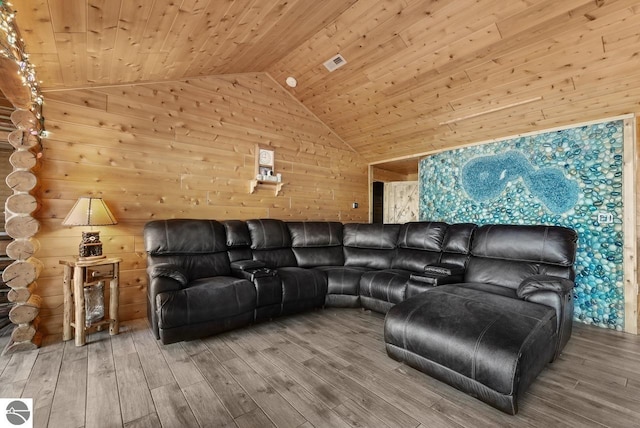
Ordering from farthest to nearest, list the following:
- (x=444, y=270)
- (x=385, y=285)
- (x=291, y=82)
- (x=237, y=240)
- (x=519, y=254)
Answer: (x=291, y=82) → (x=237, y=240) → (x=385, y=285) → (x=444, y=270) → (x=519, y=254)

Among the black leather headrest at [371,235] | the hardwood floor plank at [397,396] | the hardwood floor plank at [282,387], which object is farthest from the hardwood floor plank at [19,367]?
the black leather headrest at [371,235]

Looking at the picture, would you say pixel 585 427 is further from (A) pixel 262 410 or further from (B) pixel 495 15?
(B) pixel 495 15

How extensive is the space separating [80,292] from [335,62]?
3.61 meters

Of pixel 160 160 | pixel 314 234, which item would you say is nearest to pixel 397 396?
pixel 314 234

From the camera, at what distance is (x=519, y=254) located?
2805 mm

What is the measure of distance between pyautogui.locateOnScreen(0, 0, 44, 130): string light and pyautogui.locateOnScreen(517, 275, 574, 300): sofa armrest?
12.3 ft

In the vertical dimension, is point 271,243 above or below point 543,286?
above

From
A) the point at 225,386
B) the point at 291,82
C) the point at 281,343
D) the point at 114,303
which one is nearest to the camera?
the point at 225,386

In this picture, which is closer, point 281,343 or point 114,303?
point 281,343

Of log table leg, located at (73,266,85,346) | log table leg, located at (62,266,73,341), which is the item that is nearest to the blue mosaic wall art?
log table leg, located at (73,266,85,346)

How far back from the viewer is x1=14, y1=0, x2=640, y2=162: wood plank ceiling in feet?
6.87

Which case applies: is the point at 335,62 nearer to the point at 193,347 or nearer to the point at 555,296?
the point at 555,296

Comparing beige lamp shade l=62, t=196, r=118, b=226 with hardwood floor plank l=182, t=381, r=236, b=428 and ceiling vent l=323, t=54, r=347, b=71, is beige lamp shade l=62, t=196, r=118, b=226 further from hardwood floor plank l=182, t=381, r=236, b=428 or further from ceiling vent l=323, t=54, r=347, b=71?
ceiling vent l=323, t=54, r=347, b=71

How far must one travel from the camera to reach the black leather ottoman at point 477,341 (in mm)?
1604
